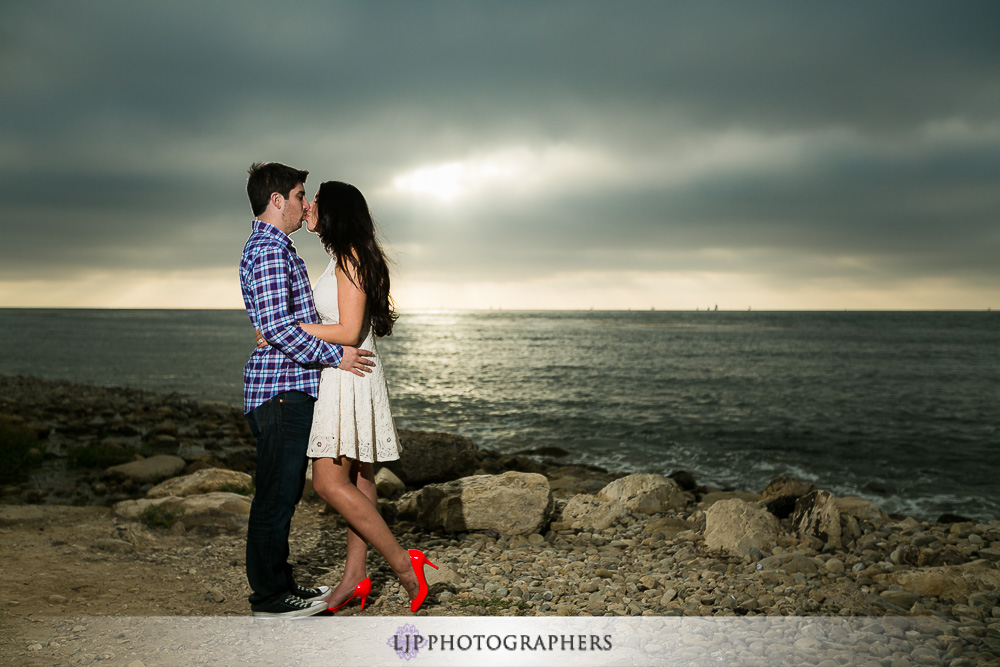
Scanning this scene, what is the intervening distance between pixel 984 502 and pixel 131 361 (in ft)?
141

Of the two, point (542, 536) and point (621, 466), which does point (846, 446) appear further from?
point (542, 536)

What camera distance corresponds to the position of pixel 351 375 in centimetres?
379

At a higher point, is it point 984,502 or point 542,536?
point 542,536

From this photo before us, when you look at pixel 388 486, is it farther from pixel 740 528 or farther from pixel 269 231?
pixel 269 231

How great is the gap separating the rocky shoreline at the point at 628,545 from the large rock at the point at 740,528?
0.06 ft

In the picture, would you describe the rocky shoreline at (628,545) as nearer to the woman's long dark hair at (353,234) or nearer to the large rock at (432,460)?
the large rock at (432,460)

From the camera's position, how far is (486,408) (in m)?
22.0

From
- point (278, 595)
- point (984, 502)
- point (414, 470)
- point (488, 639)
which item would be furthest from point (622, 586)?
point (984, 502)

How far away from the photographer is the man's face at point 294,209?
3.76m

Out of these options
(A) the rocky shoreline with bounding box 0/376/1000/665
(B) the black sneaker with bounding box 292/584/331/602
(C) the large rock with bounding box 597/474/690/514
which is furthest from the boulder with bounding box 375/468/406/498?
(B) the black sneaker with bounding box 292/584/331/602

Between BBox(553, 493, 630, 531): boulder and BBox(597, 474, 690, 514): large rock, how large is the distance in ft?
0.79

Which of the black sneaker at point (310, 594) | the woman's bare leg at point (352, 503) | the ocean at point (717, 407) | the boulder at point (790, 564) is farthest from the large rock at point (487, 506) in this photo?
the ocean at point (717, 407)

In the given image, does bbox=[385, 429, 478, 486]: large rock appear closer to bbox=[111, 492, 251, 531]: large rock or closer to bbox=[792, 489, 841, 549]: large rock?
bbox=[111, 492, 251, 531]: large rock

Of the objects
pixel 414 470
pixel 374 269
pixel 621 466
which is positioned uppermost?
pixel 374 269
